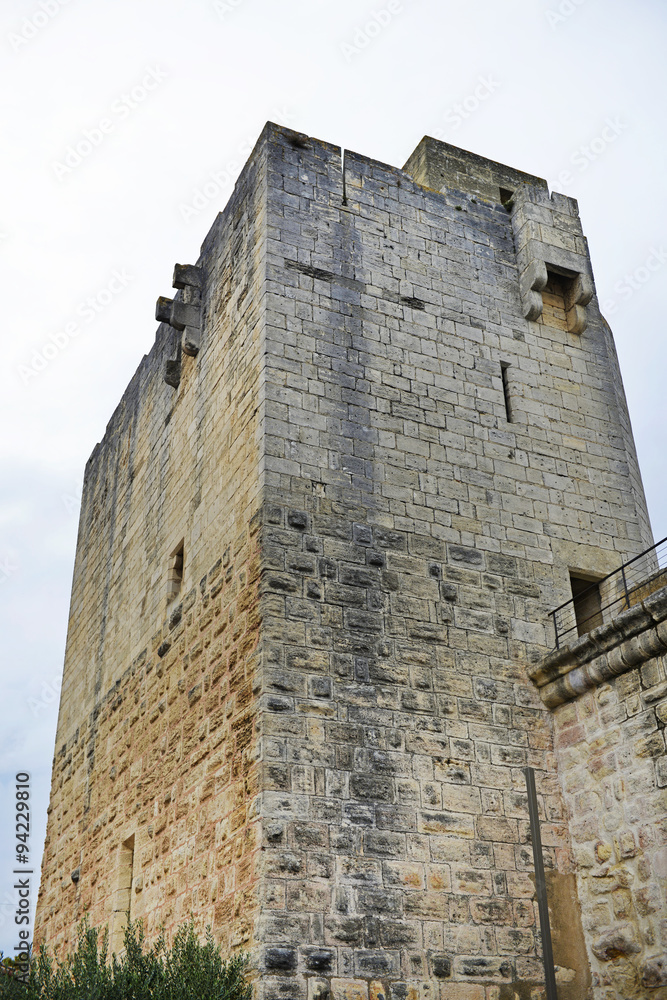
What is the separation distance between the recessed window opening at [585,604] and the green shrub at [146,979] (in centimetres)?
370

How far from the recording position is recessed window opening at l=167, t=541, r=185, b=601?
8781 millimetres

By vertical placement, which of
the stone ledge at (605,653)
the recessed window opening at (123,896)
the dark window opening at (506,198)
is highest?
the dark window opening at (506,198)

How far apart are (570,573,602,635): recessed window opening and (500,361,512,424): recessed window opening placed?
4.68ft

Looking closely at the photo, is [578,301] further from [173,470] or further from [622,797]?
[622,797]

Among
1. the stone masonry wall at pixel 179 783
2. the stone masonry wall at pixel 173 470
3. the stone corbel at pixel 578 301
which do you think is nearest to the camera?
the stone masonry wall at pixel 179 783

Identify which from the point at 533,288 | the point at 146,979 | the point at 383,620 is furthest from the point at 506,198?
the point at 146,979

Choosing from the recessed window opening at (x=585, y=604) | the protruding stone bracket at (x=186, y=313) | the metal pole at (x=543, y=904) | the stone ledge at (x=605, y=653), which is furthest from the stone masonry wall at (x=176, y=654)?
the recessed window opening at (x=585, y=604)

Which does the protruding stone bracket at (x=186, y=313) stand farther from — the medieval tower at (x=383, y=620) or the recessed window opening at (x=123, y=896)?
the recessed window opening at (x=123, y=896)

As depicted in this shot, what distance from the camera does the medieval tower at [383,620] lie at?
20.7 feet

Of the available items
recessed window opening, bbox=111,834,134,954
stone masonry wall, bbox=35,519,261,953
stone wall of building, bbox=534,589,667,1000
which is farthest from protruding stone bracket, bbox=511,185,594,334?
recessed window opening, bbox=111,834,134,954

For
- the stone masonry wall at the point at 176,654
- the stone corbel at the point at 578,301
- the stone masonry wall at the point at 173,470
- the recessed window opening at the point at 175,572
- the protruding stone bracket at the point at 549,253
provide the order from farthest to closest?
the stone corbel at the point at 578,301 < the protruding stone bracket at the point at 549,253 < the recessed window opening at the point at 175,572 < the stone masonry wall at the point at 173,470 < the stone masonry wall at the point at 176,654

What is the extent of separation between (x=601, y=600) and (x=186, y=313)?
178 inches

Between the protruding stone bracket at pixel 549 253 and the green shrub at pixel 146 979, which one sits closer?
the green shrub at pixel 146 979

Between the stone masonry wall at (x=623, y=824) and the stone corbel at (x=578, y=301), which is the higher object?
the stone corbel at (x=578, y=301)
